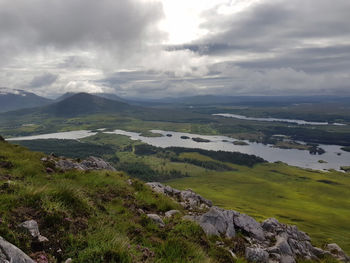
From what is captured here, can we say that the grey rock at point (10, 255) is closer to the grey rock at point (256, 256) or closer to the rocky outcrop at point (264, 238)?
the rocky outcrop at point (264, 238)

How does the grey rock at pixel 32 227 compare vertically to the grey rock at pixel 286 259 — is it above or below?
above

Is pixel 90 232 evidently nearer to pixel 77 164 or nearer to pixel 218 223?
pixel 218 223

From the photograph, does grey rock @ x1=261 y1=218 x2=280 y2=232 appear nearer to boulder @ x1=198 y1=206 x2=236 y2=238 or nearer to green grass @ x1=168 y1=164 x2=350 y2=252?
boulder @ x1=198 y1=206 x2=236 y2=238

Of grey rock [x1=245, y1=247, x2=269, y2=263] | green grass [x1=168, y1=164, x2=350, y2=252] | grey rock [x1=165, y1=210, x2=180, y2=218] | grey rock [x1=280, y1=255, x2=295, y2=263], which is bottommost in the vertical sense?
green grass [x1=168, y1=164, x2=350, y2=252]

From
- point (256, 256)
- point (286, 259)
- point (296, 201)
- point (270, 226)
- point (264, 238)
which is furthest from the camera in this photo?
point (296, 201)

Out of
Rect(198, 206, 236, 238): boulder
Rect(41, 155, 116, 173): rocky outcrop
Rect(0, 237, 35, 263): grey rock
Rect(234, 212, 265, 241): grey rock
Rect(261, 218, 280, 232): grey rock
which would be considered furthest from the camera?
Rect(41, 155, 116, 173): rocky outcrop

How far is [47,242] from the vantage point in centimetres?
761

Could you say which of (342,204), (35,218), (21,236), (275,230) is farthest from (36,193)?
(342,204)

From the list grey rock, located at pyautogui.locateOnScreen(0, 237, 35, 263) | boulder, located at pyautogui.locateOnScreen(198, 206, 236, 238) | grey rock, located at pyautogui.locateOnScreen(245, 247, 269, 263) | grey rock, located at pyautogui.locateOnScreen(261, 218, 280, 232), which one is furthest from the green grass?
grey rock, located at pyautogui.locateOnScreen(0, 237, 35, 263)

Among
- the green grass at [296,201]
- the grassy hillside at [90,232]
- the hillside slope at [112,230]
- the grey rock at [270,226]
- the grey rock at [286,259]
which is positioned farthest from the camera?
the green grass at [296,201]

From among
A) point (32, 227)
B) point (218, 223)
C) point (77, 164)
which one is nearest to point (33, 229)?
point (32, 227)

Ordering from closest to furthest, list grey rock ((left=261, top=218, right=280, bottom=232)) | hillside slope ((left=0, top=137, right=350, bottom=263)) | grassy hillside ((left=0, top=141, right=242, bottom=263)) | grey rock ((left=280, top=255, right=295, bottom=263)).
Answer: grassy hillside ((left=0, top=141, right=242, bottom=263)), hillside slope ((left=0, top=137, right=350, bottom=263)), grey rock ((left=280, top=255, right=295, bottom=263)), grey rock ((left=261, top=218, right=280, bottom=232))

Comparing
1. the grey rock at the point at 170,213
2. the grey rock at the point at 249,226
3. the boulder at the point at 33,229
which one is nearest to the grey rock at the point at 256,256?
the grey rock at the point at 249,226

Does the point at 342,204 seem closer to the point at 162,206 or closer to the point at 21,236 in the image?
the point at 162,206
